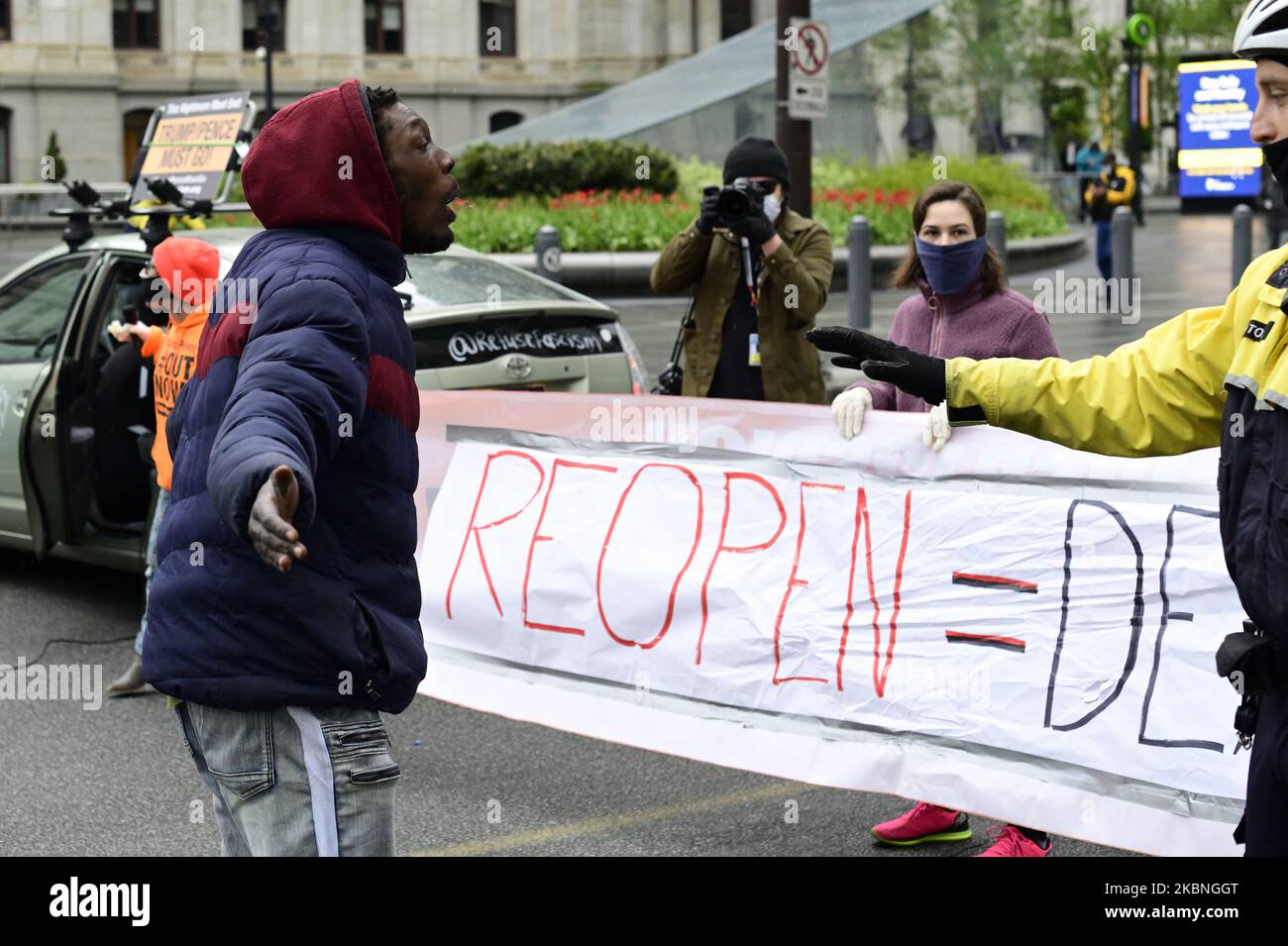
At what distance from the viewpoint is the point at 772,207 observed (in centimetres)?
690

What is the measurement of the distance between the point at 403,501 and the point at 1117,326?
15005 millimetres

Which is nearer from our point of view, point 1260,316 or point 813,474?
point 1260,316

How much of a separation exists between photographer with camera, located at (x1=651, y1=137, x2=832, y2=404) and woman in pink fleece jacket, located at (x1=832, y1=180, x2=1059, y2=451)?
5.04 feet

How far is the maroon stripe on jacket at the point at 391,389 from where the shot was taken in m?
2.82

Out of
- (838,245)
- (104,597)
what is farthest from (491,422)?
(838,245)

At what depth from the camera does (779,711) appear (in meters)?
4.96

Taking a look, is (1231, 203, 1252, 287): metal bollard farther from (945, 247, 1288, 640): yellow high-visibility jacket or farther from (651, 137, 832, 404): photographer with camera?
(945, 247, 1288, 640): yellow high-visibility jacket

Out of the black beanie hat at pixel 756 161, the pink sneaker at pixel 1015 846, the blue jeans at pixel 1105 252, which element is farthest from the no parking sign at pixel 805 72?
the blue jeans at pixel 1105 252

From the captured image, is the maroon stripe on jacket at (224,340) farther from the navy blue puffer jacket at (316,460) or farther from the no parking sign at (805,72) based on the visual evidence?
the no parking sign at (805,72)

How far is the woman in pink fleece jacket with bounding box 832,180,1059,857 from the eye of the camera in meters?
4.94

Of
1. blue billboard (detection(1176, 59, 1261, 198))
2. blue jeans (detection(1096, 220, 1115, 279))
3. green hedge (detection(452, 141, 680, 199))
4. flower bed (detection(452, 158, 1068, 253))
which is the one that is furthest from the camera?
green hedge (detection(452, 141, 680, 199))

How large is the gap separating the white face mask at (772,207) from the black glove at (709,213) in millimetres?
272

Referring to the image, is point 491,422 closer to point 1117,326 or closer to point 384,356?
point 384,356

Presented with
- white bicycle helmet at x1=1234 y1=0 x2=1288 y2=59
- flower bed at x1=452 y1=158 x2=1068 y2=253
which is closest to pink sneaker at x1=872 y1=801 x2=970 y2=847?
white bicycle helmet at x1=1234 y1=0 x2=1288 y2=59
